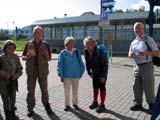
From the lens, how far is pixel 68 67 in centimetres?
764

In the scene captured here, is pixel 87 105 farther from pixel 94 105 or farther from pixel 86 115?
pixel 86 115

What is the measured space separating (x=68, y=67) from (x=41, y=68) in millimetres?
755

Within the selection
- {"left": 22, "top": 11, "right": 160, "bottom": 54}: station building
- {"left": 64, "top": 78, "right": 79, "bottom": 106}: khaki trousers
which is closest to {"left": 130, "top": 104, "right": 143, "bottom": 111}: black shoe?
{"left": 64, "top": 78, "right": 79, "bottom": 106}: khaki trousers

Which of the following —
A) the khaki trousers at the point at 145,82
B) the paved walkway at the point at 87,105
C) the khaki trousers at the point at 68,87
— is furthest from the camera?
the khaki trousers at the point at 68,87

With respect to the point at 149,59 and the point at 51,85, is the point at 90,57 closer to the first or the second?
the point at 149,59

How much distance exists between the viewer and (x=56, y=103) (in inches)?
330

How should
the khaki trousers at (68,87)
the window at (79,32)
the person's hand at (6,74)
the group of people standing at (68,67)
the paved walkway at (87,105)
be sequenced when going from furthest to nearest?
the window at (79,32) < the khaki trousers at (68,87) < the paved walkway at (87,105) < the group of people standing at (68,67) < the person's hand at (6,74)

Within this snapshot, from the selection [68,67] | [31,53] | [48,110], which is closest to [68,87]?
[68,67]

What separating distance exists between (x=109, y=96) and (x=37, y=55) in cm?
301

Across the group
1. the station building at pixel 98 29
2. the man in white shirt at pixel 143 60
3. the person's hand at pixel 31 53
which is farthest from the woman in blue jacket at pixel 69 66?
the station building at pixel 98 29

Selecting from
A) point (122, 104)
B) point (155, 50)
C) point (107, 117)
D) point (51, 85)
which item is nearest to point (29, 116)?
point (107, 117)

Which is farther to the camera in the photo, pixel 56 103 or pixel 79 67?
pixel 56 103

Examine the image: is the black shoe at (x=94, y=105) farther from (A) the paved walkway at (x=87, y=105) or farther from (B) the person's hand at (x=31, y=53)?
(B) the person's hand at (x=31, y=53)

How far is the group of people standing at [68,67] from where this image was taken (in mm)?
6535
